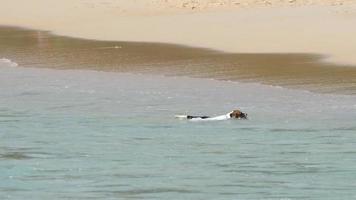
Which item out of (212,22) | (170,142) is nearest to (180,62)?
(212,22)

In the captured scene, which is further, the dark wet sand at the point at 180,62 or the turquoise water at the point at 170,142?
the dark wet sand at the point at 180,62

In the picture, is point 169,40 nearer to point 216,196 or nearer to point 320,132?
point 320,132

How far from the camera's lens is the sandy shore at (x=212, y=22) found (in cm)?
1881

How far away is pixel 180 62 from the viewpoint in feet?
57.4

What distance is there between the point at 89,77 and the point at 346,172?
26.4 feet

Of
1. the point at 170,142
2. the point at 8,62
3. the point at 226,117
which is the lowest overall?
the point at 170,142

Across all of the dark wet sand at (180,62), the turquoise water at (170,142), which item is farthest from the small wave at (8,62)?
the turquoise water at (170,142)

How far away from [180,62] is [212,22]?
5146mm

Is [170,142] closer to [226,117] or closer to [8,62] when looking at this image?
[226,117]

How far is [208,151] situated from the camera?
984 cm

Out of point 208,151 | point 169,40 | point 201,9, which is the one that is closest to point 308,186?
point 208,151

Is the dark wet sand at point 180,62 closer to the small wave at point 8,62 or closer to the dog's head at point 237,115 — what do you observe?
the small wave at point 8,62

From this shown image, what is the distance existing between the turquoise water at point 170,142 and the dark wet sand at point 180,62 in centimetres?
69

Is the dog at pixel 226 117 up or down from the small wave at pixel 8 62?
down
